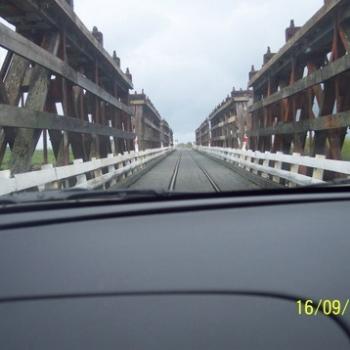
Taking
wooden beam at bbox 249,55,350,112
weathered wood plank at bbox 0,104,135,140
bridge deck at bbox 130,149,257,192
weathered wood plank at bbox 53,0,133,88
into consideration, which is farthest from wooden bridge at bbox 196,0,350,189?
weathered wood plank at bbox 53,0,133,88

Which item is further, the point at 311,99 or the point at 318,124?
the point at 311,99

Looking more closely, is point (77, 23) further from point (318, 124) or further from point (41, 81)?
point (318, 124)

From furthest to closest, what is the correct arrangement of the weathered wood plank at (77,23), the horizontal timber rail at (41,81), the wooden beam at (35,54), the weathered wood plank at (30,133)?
the weathered wood plank at (77,23) → the weathered wood plank at (30,133) → the horizontal timber rail at (41,81) → the wooden beam at (35,54)

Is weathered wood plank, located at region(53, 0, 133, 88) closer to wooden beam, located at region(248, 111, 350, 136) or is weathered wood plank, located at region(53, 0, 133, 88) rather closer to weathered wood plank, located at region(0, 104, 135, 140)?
weathered wood plank, located at region(0, 104, 135, 140)

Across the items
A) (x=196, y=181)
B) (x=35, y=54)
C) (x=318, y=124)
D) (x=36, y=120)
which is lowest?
(x=196, y=181)

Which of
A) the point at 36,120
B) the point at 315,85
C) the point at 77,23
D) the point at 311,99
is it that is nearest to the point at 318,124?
the point at 315,85

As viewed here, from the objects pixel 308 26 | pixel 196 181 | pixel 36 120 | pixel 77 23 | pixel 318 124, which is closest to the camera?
pixel 36 120

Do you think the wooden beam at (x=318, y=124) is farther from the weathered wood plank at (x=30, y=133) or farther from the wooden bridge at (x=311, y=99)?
the weathered wood plank at (x=30, y=133)

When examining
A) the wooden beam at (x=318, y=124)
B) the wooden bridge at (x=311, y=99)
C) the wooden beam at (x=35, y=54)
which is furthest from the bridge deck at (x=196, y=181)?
the wooden beam at (x=35, y=54)

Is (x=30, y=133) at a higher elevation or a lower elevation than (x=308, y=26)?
lower

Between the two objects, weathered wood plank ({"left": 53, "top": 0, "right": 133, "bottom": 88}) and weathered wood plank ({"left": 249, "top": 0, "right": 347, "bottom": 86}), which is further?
weathered wood plank ({"left": 249, "top": 0, "right": 347, "bottom": 86})

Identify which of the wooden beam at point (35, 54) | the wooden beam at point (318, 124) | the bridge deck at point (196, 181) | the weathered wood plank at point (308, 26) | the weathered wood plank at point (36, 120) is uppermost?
the weathered wood plank at point (308, 26)

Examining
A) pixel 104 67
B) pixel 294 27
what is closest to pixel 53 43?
pixel 104 67

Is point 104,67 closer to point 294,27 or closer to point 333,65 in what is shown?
point 294,27
